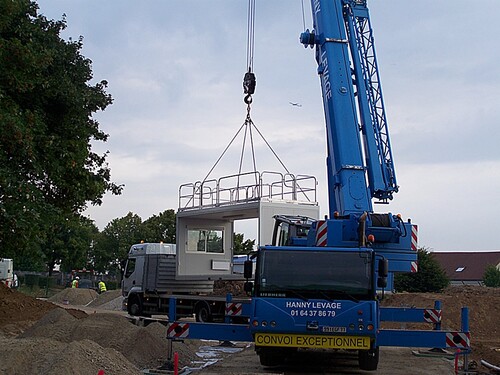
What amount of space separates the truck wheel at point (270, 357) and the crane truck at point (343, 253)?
2 cm

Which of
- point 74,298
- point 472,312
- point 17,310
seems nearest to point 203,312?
point 17,310

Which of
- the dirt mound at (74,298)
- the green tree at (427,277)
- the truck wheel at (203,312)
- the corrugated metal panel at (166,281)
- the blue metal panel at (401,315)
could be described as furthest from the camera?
the dirt mound at (74,298)

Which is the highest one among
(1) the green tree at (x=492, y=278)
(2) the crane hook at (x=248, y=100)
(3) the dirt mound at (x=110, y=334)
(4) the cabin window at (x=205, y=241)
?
(2) the crane hook at (x=248, y=100)

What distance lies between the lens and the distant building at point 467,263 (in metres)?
79.8

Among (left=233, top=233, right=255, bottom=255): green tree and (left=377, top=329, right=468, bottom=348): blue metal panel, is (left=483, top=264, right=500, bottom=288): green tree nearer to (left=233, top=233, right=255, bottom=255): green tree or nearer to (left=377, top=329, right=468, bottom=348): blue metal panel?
(left=233, top=233, right=255, bottom=255): green tree

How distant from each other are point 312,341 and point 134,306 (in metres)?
15.6

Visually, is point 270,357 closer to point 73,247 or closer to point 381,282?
point 381,282

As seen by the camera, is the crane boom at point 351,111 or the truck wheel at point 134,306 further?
the truck wheel at point 134,306

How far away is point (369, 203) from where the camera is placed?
A: 15.2 metres

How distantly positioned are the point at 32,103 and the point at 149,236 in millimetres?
53241

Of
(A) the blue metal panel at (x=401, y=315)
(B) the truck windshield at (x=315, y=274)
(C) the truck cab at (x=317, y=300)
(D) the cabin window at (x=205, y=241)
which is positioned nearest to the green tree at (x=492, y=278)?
(D) the cabin window at (x=205, y=241)

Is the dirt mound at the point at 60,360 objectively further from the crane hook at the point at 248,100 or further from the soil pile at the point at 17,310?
the crane hook at the point at 248,100

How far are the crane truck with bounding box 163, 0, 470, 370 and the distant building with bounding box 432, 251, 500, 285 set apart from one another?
2591 inches

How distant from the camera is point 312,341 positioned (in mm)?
12742
